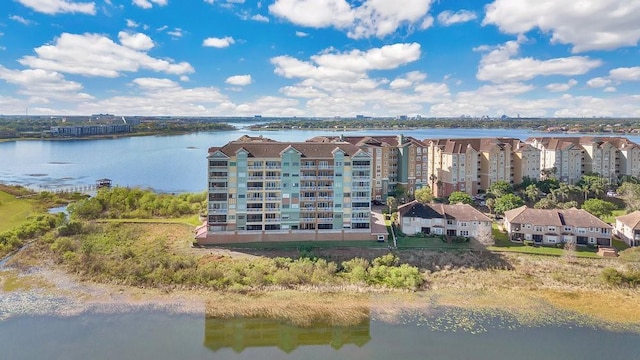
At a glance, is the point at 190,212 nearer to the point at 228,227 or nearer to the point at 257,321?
the point at 228,227

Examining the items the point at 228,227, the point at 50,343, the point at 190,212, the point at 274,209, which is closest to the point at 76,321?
the point at 50,343

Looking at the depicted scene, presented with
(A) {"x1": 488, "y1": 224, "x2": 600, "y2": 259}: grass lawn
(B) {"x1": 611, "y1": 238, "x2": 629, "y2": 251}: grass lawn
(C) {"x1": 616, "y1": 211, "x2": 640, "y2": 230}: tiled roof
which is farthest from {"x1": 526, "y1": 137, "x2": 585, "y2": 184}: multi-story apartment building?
(A) {"x1": 488, "y1": 224, "x2": 600, "y2": 259}: grass lawn

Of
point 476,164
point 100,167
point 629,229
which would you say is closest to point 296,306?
point 629,229

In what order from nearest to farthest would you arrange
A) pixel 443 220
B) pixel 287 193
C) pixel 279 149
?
1. pixel 287 193
2. pixel 279 149
3. pixel 443 220

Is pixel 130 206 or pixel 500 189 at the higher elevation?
pixel 500 189

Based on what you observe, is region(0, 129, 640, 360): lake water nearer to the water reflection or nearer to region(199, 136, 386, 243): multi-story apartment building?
the water reflection

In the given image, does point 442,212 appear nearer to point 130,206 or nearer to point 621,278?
point 621,278
